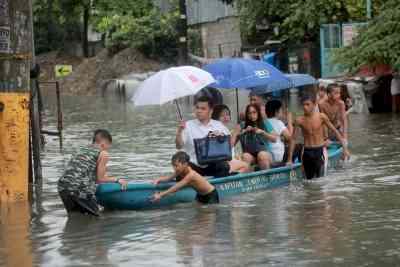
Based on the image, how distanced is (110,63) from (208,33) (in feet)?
21.0

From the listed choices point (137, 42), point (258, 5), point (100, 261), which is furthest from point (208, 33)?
point (100, 261)

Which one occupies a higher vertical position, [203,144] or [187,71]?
[187,71]

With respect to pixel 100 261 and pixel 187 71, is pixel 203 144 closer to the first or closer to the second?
pixel 187 71

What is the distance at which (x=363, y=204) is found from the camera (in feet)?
40.0

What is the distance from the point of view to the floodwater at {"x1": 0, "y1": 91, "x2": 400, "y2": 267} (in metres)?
9.05

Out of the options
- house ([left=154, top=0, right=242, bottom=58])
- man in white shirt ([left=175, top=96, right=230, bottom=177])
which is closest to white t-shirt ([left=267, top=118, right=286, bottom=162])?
man in white shirt ([left=175, top=96, right=230, bottom=177])

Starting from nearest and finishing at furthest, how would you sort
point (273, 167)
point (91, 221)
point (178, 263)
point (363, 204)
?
point (178, 263) → point (91, 221) → point (363, 204) → point (273, 167)

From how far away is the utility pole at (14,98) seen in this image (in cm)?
1227

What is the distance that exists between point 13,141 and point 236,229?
3264 millimetres

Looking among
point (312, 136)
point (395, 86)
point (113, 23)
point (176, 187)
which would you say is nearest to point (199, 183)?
point (176, 187)

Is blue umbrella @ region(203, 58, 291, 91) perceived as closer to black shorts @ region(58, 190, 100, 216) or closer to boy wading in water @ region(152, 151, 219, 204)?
boy wading in water @ region(152, 151, 219, 204)

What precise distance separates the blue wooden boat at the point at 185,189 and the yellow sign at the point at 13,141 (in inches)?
50.8

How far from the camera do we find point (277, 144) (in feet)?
46.5

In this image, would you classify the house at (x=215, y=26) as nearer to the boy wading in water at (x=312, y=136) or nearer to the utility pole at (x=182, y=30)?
the utility pole at (x=182, y=30)
